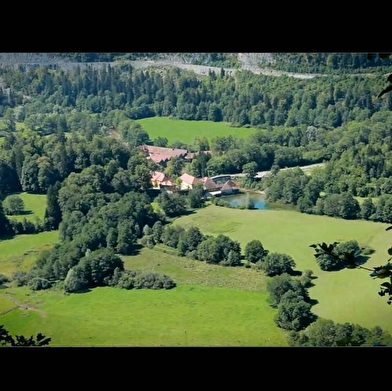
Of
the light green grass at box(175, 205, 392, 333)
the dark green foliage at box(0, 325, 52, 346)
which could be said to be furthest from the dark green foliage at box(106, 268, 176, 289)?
the dark green foliage at box(0, 325, 52, 346)

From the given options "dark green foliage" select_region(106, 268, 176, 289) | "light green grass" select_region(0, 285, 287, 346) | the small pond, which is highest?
the small pond

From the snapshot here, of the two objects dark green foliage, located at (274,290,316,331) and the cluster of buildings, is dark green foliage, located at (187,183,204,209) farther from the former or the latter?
dark green foliage, located at (274,290,316,331)

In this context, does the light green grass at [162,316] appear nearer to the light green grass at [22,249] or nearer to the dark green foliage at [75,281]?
the dark green foliage at [75,281]

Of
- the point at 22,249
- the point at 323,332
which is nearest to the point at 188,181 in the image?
the point at 22,249
